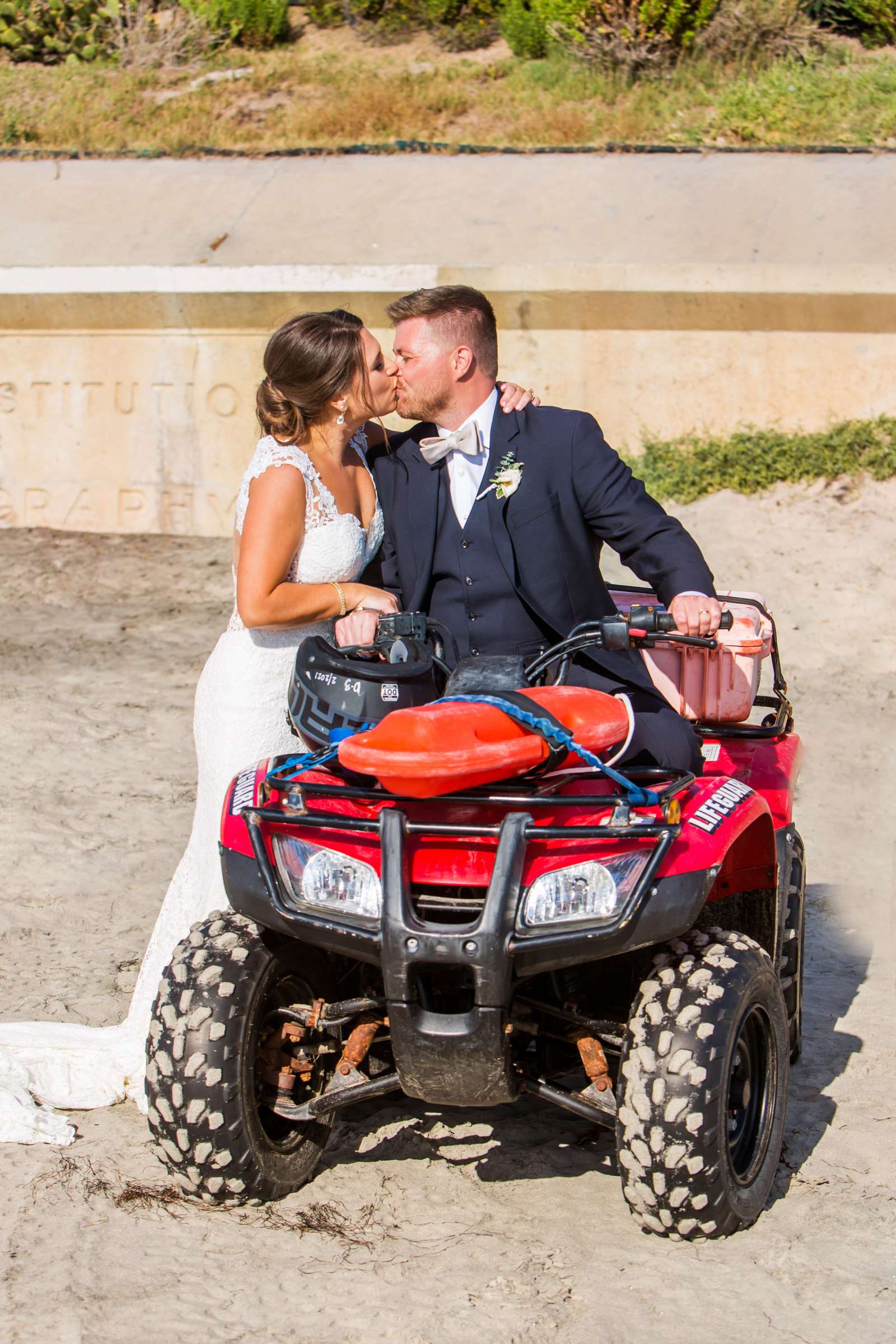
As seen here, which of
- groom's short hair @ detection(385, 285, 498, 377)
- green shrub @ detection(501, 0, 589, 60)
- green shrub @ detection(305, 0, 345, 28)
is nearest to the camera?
groom's short hair @ detection(385, 285, 498, 377)

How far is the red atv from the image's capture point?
2992mm

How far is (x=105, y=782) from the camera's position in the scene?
23.1 feet

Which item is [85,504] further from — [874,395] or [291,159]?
[874,395]

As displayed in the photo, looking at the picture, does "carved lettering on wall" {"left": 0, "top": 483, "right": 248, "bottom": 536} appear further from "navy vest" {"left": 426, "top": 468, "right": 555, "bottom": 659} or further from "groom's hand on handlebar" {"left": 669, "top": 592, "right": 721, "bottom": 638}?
"groom's hand on handlebar" {"left": 669, "top": 592, "right": 721, "bottom": 638}

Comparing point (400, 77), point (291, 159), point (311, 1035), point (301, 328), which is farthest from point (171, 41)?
point (311, 1035)

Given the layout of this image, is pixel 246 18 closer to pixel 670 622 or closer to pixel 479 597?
pixel 479 597

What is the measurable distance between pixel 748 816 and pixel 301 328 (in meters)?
1.82

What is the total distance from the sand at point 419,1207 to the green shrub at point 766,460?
3714mm

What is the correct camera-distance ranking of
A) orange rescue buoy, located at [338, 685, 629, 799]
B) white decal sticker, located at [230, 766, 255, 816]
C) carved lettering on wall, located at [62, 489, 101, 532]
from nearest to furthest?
orange rescue buoy, located at [338, 685, 629, 799] → white decal sticker, located at [230, 766, 255, 816] → carved lettering on wall, located at [62, 489, 101, 532]

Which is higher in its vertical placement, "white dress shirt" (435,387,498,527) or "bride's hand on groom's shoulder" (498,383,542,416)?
"bride's hand on groom's shoulder" (498,383,542,416)

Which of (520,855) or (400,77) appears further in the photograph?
(400,77)

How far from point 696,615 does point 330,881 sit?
1.07 meters

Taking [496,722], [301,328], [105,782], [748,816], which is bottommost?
[105,782]

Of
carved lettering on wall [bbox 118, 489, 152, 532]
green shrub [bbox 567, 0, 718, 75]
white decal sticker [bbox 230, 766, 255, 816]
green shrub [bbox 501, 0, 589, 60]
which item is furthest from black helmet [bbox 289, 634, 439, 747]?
green shrub [bbox 501, 0, 589, 60]
